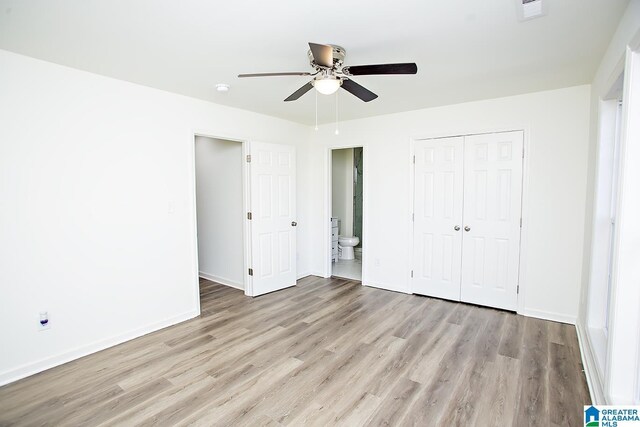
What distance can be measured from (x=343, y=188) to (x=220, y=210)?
3.03 m

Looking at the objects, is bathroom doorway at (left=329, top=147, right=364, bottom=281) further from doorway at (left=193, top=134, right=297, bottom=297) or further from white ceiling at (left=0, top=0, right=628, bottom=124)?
white ceiling at (left=0, top=0, right=628, bottom=124)

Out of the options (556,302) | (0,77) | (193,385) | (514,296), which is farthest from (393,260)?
(0,77)

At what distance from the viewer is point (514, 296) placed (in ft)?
12.0

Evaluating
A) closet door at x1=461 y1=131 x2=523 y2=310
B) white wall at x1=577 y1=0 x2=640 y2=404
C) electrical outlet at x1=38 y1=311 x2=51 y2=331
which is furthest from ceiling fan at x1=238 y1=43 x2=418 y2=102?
electrical outlet at x1=38 y1=311 x2=51 y2=331

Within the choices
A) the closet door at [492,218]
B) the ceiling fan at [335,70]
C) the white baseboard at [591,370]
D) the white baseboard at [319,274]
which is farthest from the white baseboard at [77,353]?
the white baseboard at [591,370]

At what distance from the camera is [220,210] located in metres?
4.80

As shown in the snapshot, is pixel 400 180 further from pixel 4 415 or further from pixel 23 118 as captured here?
pixel 4 415

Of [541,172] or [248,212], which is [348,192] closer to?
[248,212]

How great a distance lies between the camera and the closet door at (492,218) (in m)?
3.61

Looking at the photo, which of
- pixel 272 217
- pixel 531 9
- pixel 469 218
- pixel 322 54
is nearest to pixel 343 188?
pixel 272 217

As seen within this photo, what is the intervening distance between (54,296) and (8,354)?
0.47 meters

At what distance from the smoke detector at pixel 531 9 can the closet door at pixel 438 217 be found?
2.07m

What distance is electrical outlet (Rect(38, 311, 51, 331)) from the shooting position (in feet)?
8.39

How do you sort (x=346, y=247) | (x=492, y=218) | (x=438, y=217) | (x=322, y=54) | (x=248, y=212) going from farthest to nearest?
(x=346, y=247) → (x=248, y=212) → (x=438, y=217) → (x=492, y=218) → (x=322, y=54)
